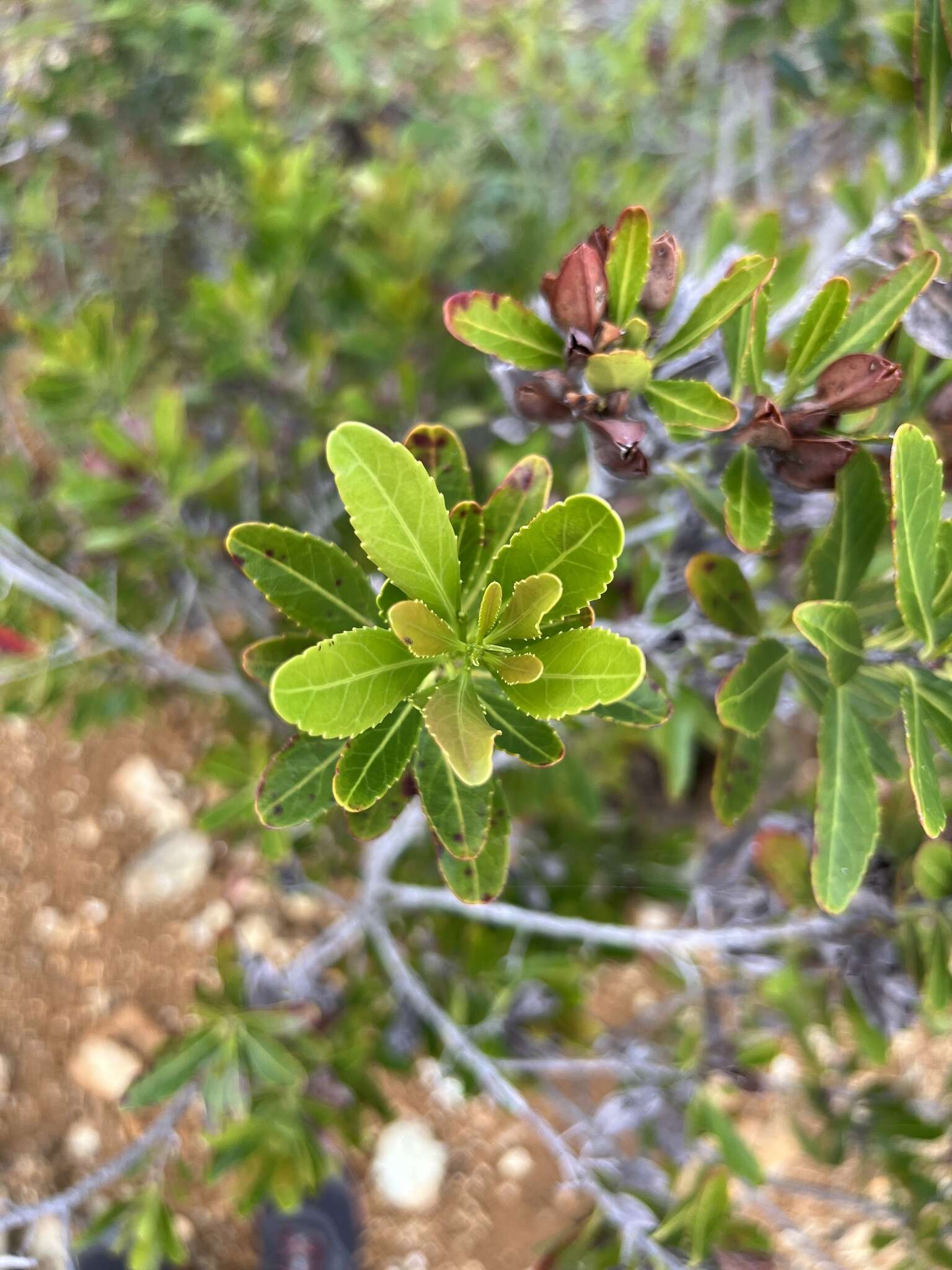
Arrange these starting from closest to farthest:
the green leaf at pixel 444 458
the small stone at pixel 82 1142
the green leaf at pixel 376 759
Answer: the green leaf at pixel 376 759
the green leaf at pixel 444 458
the small stone at pixel 82 1142

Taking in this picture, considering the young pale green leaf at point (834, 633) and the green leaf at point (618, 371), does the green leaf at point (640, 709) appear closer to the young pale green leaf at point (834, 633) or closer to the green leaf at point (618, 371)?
the young pale green leaf at point (834, 633)

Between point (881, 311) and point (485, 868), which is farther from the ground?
point (881, 311)

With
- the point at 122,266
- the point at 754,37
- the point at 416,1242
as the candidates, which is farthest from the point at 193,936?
the point at 754,37

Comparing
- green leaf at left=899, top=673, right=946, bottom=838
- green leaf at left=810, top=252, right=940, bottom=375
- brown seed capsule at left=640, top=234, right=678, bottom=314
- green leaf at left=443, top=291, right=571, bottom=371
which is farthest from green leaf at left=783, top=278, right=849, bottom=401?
green leaf at left=899, top=673, right=946, bottom=838

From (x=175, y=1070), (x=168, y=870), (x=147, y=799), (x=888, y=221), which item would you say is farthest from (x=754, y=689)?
(x=147, y=799)

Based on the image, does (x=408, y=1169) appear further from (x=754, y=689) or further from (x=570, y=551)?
(x=570, y=551)

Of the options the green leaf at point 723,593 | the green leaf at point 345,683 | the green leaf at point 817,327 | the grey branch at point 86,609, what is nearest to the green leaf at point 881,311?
the green leaf at point 817,327

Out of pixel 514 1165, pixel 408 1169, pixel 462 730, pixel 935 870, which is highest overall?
pixel 462 730
